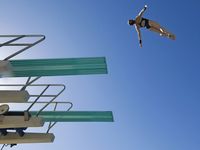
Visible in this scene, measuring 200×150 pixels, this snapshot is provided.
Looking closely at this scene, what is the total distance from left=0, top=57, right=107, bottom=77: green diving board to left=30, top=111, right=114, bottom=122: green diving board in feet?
16.3

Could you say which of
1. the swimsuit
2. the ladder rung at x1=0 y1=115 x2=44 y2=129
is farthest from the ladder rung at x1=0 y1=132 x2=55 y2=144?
the swimsuit

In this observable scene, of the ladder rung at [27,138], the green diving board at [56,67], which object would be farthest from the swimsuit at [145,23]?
the ladder rung at [27,138]

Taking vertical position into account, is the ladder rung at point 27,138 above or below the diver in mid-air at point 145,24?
below

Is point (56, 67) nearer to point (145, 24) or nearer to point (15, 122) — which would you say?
point (15, 122)

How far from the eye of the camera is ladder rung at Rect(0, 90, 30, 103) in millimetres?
16905

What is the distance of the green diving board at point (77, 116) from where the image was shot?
69.2 feet

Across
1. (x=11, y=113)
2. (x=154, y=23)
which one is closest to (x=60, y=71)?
(x=11, y=113)

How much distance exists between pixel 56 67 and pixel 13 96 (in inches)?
92.7

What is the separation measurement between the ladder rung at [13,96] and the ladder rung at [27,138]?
12.6 feet

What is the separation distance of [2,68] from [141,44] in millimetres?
7134

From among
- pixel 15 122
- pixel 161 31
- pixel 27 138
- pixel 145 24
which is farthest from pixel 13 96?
pixel 161 31

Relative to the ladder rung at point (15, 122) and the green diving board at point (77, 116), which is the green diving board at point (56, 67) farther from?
the green diving board at point (77, 116)

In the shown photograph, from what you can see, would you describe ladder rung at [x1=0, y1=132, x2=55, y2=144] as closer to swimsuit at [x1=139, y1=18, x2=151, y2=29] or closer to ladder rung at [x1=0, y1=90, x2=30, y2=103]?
ladder rung at [x1=0, y1=90, x2=30, y2=103]

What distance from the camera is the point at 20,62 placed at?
52.4 feet
